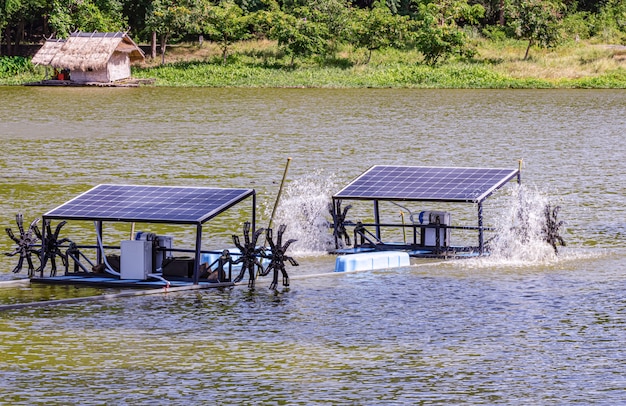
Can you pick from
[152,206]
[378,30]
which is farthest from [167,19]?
[152,206]

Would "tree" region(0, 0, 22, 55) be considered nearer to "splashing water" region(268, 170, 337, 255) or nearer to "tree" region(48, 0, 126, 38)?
"tree" region(48, 0, 126, 38)

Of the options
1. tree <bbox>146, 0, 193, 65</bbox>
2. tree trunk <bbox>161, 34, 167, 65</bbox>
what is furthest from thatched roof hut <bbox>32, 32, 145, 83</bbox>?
tree trunk <bbox>161, 34, 167, 65</bbox>

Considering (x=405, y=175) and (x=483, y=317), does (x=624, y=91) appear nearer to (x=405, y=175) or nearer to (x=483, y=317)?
(x=405, y=175)

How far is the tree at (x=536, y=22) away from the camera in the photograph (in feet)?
380

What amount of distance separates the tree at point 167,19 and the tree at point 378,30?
1615 centimetres

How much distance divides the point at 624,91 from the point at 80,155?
190ft

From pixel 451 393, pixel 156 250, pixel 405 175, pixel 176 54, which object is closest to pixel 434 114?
pixel 176 54

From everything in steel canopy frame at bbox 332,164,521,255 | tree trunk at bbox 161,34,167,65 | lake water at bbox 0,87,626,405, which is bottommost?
lake water at bbox 0,87,626,405

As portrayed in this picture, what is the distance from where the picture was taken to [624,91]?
10769cm

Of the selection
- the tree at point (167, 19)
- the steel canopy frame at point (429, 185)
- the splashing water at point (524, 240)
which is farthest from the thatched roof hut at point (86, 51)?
the splashing water at point (524, 240)

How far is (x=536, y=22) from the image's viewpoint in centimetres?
11544

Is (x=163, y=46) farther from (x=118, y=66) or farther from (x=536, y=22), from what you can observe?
(x=536, y=22)

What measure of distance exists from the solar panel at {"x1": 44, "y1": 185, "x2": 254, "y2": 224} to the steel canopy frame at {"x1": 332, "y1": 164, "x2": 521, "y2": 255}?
4.58 metres

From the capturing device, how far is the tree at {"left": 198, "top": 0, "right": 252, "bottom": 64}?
120125mm
